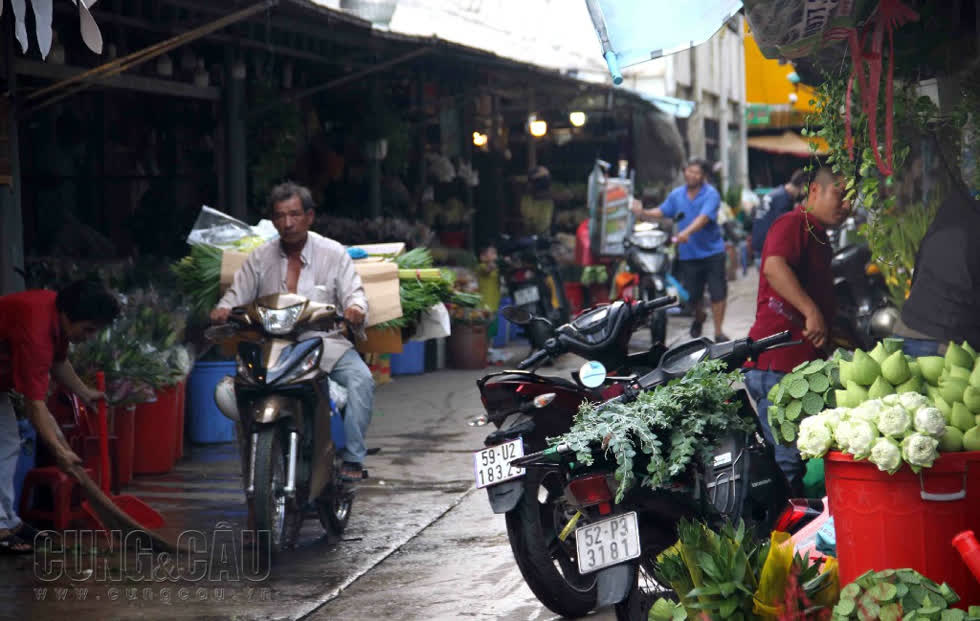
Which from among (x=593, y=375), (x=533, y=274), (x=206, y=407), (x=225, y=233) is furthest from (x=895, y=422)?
(x=533, y=274)

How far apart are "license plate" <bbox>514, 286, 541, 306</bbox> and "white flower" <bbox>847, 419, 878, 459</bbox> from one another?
37.5 feet

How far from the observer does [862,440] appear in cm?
341

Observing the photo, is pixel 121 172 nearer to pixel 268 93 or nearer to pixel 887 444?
pixel 268 93

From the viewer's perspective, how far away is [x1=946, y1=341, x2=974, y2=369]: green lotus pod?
12.0 ft

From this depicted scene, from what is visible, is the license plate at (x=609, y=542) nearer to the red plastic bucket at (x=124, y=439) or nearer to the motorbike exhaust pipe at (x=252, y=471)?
the motorbike exhaust pipe at (x=252, y=471)

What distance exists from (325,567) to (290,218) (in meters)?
1.90

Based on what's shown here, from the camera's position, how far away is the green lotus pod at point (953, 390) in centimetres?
355

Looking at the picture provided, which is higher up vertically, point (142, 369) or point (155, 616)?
point (142, 369)

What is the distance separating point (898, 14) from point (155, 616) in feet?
12.9

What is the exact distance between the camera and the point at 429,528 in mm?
7391

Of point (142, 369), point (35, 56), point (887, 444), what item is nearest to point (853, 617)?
point (887, 444)

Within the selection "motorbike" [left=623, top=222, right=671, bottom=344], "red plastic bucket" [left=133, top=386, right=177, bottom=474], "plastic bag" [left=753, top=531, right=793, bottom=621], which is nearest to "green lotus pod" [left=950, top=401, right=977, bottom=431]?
"plastic bag" [left=753, top=531, right=793, bottom=621]

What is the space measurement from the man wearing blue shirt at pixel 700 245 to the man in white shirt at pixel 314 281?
A: 698cm

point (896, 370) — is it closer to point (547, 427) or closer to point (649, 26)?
point (649, 26)
